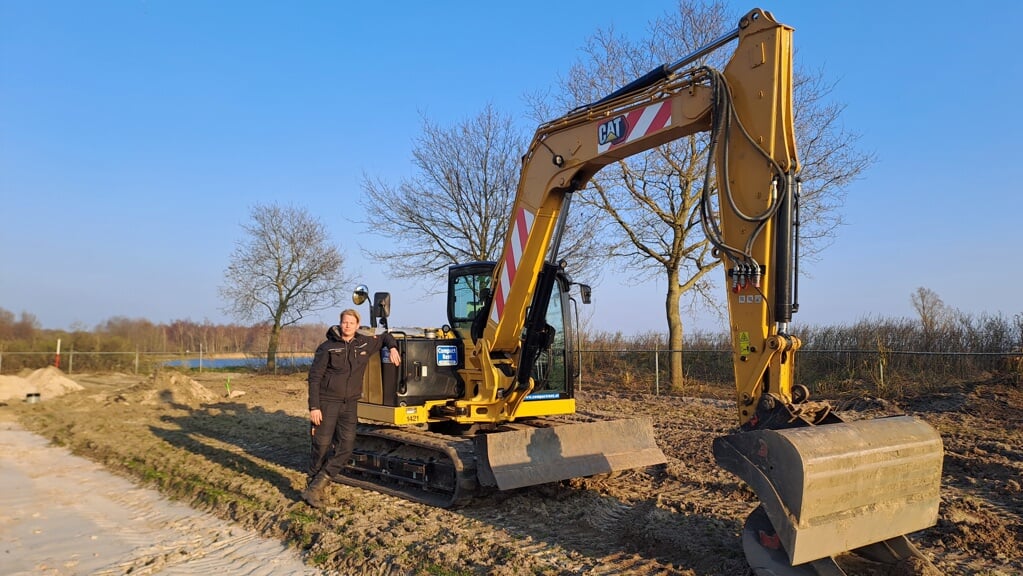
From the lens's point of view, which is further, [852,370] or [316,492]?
[852,370]

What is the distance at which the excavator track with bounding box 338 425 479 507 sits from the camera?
6.34 meters

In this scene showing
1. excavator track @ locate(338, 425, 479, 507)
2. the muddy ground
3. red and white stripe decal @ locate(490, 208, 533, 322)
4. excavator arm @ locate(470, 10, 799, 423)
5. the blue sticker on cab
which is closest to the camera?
excavator arm @ locate(470, 10, 799, 423)

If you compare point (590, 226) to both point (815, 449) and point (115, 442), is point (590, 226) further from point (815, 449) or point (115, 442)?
point (815, 449)

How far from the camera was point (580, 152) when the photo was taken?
240 inches

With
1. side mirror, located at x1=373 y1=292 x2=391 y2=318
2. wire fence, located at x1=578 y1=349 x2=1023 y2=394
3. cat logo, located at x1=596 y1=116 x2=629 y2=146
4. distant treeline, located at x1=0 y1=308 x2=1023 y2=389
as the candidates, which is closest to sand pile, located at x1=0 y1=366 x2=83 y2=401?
distant treeline, located at x1=0 y1=308 x2=1023 y2=389

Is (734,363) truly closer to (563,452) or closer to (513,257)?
(563,452)

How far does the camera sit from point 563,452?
21.7 ft

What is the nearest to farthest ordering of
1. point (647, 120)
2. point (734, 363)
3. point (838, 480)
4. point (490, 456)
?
point (838, 480)
point (734, 363)
point (647, 120)
point (490, 456)

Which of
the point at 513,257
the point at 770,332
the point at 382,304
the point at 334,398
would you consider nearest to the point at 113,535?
the point at 334,398

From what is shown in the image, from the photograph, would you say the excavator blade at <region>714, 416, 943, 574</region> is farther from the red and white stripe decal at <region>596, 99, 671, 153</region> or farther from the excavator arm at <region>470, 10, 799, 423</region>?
the red and white stripe decal at <region>596, 99, 671, 153</region>

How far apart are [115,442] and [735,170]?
10.2 meters

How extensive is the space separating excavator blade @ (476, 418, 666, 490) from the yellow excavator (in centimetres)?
2

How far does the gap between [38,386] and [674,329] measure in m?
16.5

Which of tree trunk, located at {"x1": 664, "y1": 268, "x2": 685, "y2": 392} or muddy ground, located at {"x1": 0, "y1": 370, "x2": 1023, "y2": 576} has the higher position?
tree trunk, located at {"x1": 664, "y1": 268, "x2": 685, "y2": 392}
